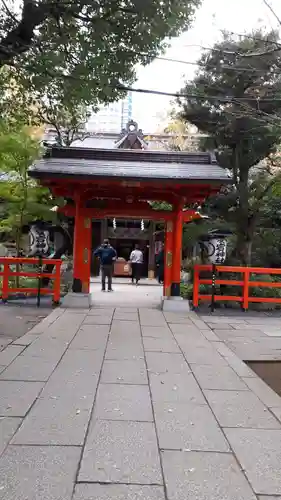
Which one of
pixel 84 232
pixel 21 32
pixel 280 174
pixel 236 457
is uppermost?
pixel 21 32

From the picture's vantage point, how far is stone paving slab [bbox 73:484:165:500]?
2.68 meters

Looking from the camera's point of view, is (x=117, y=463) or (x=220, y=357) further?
(x=220, y=357)

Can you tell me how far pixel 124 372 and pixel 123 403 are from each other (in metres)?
1.14

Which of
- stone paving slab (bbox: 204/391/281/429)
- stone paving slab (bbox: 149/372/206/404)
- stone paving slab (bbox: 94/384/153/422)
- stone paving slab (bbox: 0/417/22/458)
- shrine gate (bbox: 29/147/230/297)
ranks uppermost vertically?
shrine gate (bbox: 29/147/230/297)

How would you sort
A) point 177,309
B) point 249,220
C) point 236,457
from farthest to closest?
point 249,220 < point 177,309 < point 236,457

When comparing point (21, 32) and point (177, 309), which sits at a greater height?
point (21, 32)

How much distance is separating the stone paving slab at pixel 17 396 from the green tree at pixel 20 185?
337 inches

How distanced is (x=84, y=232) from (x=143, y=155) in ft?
9.39

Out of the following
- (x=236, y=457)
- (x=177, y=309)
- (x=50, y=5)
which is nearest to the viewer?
(x=236, y=457)

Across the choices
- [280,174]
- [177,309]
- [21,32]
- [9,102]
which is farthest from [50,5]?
[280,174]

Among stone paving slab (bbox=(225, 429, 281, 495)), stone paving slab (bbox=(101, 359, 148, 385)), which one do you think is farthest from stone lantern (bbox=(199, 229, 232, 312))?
stone paving slab (bbox=(225, 429, 281, 495))

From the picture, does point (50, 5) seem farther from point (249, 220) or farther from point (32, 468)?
point (249, 220)

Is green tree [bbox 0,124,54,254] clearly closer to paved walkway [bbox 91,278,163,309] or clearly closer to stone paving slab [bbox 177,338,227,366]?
paved walkway [bbox 91,278,163,309]

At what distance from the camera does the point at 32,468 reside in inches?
118
